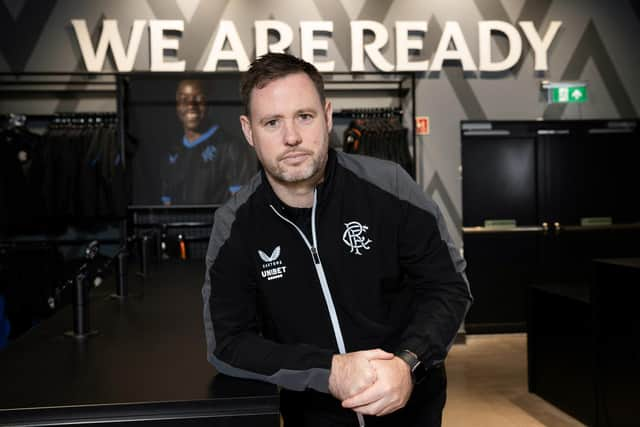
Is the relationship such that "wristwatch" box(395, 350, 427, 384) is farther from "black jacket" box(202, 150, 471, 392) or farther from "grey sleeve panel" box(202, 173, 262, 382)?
"grey sleeve panel" box(202, 173, 262, 382)

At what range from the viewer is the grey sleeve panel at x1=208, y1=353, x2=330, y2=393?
133 cm

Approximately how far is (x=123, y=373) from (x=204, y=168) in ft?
12.2

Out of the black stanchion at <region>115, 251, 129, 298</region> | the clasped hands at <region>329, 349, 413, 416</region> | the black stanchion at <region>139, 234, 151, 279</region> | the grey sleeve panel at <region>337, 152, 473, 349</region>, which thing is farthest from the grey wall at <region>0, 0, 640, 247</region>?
the clasped hands at <region>329, 349, 413, 416</region>

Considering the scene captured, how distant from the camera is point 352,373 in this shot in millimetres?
1319

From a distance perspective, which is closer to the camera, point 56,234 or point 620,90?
point 56,234

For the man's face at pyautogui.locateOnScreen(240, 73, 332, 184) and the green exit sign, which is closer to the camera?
the man's face at pyautogui.locateOnScreen(240, 73, 332, 184)

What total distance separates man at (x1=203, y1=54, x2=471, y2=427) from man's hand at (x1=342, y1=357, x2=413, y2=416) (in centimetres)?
11

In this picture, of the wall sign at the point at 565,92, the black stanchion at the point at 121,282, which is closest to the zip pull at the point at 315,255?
the black stanchion at the point at 121,282

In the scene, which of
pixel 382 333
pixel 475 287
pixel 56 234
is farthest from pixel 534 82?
pixel 382 333

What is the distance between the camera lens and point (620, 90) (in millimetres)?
5883

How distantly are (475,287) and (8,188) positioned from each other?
397 cm

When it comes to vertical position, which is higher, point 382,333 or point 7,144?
point 7,144

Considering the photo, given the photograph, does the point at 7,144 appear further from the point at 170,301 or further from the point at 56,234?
the point at 170,301

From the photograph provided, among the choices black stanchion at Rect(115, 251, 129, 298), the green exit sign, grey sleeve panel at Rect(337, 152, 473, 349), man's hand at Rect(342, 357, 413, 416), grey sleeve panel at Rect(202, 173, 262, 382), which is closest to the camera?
man's hand at Rect(342, 357, 413, 416)
